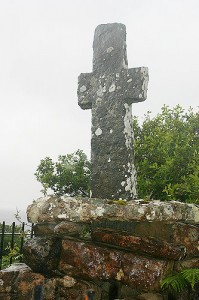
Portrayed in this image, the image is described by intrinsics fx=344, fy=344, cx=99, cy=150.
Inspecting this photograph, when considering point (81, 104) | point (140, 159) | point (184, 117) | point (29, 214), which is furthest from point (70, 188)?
point (29, 214)

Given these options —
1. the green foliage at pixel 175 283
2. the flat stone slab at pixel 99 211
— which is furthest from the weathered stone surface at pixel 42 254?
the green foliage at pixel 175 283

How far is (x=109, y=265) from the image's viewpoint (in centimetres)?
292

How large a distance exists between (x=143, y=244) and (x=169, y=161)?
4924 millimetres

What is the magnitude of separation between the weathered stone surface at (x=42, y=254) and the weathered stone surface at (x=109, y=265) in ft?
0.23

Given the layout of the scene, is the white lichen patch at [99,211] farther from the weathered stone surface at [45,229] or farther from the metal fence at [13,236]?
the metal fence at [13,236]

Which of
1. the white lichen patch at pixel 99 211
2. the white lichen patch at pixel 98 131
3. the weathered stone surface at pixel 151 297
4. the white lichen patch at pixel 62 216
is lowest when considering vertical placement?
the weathered stone surface at pixel 151 297

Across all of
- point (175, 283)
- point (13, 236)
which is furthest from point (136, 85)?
point (13, 236)

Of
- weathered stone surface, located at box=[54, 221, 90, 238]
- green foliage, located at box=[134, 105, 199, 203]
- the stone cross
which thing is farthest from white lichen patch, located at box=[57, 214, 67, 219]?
green foliage, located at box=[134, 105, 199, 203]

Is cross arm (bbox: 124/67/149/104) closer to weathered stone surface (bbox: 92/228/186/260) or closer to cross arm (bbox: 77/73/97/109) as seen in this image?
cross arm (bbox: 77/73/97/109)

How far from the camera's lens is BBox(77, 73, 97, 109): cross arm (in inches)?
192

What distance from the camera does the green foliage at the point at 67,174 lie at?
991 cm

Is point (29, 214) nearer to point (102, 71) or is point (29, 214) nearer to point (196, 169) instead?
point (102, 71)

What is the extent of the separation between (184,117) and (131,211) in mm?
7332

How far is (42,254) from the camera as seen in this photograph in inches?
117
